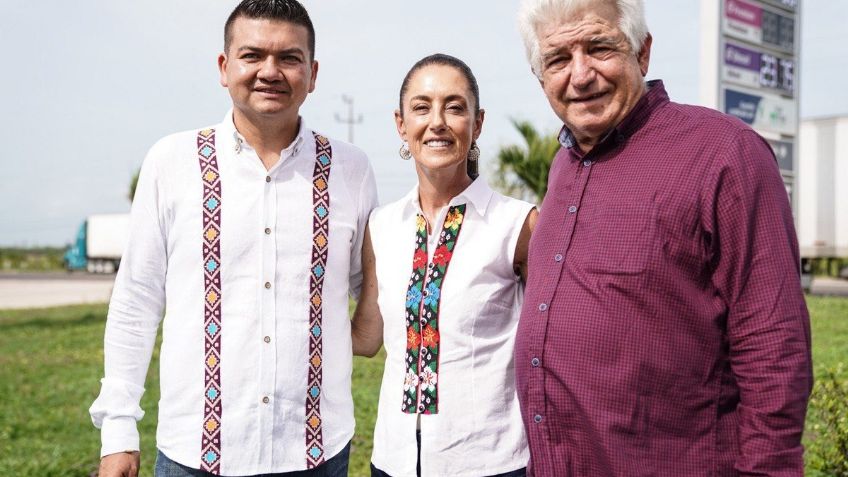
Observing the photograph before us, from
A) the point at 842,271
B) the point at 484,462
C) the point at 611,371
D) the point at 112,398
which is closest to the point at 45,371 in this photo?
the point at 112,398

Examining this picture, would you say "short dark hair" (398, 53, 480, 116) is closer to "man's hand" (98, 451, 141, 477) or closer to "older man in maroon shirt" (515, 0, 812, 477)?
"older man in maroon shirt" (515, 0, 812, 477)

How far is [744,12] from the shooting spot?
12.5 metres

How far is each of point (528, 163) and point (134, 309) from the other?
14989 mm

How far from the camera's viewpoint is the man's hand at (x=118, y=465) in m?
2.34

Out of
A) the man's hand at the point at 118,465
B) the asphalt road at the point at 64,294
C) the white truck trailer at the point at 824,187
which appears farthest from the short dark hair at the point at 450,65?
the white truck trailer at the point at 824,187

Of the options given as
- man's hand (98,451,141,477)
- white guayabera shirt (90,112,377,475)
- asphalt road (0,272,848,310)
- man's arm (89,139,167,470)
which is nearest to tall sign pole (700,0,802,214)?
asphalt road (0,272,848,310)

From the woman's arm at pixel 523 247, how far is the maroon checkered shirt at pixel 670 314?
1.36ft

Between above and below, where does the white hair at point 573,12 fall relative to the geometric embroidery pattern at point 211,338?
above

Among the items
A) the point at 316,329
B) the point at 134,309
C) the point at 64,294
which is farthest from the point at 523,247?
the point at 64,294

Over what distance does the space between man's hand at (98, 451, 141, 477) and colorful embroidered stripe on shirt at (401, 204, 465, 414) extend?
830 millimetres

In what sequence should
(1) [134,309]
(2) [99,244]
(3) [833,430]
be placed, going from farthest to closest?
(2) [99,244] < (3) [833,430] < (1) [134,309]

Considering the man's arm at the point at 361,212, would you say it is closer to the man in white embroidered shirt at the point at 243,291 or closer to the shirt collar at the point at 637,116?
the man in white embroidered shirt at the point at 243,291

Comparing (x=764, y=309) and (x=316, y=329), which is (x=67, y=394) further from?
(x=764, y=309)

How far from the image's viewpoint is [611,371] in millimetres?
1898
